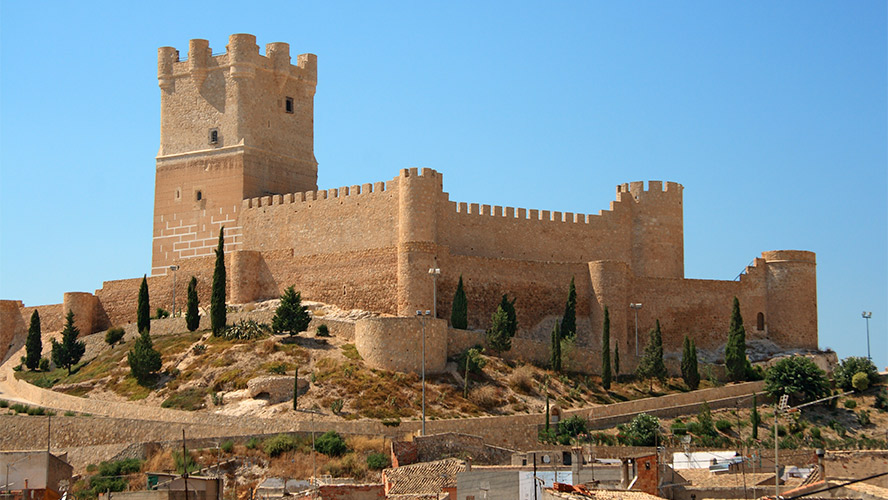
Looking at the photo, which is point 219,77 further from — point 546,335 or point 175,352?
point 546,335

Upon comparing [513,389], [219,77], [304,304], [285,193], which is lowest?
[513,389]

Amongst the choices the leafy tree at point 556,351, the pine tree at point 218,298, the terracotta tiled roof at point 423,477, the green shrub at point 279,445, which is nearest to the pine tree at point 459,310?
the leafy tree at point 556,351

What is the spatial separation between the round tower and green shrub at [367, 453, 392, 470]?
884 inches

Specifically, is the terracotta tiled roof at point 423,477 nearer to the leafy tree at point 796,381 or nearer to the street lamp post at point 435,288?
the street lamp post at point 435,288

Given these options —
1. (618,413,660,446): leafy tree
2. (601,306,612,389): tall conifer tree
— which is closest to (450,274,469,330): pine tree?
(601,306,612,389): tall conifer tree

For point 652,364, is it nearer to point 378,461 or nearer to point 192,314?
point 378,461

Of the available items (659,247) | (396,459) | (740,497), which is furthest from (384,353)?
(740,497)

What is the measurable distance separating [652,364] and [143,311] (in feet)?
58.4

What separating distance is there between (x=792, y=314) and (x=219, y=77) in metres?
23.4

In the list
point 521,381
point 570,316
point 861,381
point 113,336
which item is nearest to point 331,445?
point 521,381

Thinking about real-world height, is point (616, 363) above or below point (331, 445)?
above

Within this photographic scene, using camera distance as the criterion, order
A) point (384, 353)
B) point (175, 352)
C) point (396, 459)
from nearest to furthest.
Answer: point (396, 459)
point (384, 353)
point (175, 352)

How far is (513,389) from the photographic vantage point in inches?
1823

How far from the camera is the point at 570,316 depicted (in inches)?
2026
